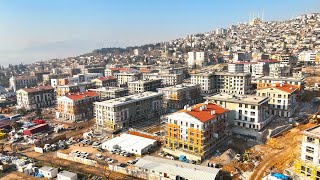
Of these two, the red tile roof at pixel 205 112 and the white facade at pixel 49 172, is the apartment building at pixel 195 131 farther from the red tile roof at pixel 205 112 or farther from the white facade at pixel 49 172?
the white facade at pixel 49 172

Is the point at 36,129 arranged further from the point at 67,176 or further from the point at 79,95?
the point at 67,176

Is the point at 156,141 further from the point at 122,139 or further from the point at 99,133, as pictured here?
the point at 99,133

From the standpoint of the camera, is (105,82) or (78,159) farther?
(105,82)

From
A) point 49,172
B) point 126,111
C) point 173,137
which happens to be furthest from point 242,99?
point 49,172

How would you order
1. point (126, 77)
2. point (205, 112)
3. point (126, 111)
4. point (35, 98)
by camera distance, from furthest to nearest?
point (126, 77) < point (35, 98) < point (126, 111) < point (205, 112)

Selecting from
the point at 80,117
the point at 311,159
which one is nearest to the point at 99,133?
the point at 80,117

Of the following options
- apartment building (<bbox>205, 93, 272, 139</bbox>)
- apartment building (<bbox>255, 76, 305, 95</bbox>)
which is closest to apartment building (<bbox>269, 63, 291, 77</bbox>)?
apartment building (<bbox>255, 76, 305, 95</bbox>)

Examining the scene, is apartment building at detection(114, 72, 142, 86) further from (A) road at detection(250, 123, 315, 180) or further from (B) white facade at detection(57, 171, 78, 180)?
(B) white facade at detection(57, 171, 78, 180)
